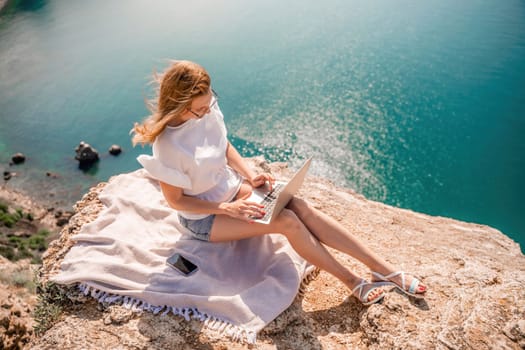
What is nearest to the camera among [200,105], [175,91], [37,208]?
[175,91]

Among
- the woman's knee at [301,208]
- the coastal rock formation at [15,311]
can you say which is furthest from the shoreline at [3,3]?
the woman's knee at [301,208]

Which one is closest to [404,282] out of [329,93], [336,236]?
[336,236]

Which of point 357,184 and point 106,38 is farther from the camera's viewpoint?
point 106,38

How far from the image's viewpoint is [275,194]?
362 centimetres

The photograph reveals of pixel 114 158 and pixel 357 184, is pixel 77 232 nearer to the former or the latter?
pixel 357 184

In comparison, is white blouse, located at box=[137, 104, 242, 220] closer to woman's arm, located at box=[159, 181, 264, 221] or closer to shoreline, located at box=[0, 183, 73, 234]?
woman's arm, located at box=[159, 181, 264, 221]

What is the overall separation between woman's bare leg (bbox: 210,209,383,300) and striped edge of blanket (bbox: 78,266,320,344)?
0.76 metres

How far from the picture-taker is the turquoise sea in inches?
626

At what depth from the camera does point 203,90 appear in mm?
2969

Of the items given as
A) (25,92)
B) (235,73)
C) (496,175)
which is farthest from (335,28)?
(25,92)

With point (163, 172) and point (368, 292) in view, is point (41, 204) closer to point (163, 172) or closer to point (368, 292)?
point (163, 172)

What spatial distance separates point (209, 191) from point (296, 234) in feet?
3.11

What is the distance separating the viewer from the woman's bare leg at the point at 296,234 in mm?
3223

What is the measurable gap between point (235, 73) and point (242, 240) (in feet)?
60.8
